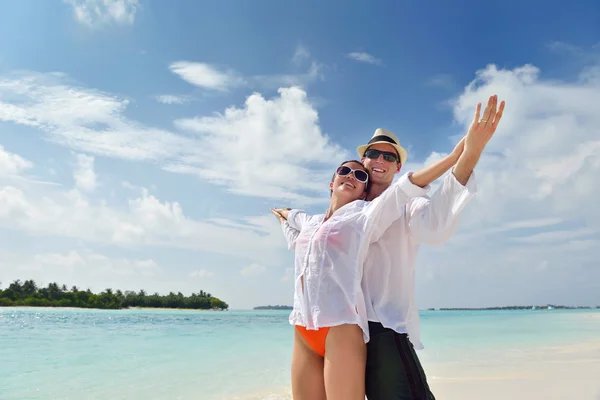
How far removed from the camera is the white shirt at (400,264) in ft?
7.30

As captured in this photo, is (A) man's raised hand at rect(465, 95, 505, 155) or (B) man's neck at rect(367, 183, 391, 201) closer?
(A) man's raised hand at rect(465, 95, 505, 155)

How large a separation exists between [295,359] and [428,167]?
117 centimetres

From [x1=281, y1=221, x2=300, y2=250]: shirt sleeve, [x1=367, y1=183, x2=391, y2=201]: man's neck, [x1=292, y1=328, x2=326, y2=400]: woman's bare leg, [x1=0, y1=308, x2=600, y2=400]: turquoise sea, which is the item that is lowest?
[x1=0, y1=308, x2=600, y2=400]: turquoise sea

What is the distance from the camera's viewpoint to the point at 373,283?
92.6 inches

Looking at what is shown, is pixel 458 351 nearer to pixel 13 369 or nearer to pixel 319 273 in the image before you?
pixel 13 369

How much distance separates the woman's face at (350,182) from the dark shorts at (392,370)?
2.29 ft

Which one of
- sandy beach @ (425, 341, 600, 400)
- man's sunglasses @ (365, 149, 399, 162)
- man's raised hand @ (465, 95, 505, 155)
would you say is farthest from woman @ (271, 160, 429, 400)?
sandy beach @ (425, 341, 600, 400)

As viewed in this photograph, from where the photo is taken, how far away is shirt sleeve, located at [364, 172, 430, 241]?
7.13ft

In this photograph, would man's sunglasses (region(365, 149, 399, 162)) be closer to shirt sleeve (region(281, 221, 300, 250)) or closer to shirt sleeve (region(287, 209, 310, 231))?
shirt sleeve (region(287, 209, 310, 231))

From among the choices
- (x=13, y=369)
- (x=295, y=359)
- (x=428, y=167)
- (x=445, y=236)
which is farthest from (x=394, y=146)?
(x=13, y=369)

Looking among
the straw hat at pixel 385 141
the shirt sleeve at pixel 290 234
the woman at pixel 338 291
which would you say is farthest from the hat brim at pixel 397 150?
the shirt sleeve at pixel 290 234

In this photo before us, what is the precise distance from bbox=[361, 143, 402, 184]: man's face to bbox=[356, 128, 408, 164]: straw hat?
2 cm

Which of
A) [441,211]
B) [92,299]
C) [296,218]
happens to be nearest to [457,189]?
[441,211]

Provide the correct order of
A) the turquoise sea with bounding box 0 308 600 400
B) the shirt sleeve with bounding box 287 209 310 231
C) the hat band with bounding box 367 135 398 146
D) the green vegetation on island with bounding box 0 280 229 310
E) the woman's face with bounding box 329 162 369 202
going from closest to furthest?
1. the woman's face with bounding box 329 162 369 202
2. the hat band with bounding box 367 135 398 146
3. the shirt sleeve with bounding box 287 209 310 231
4. the turquoise sea with bounding box 0 308 600 400
5. the green vegetation on island with bounding box 0 280 229 310
